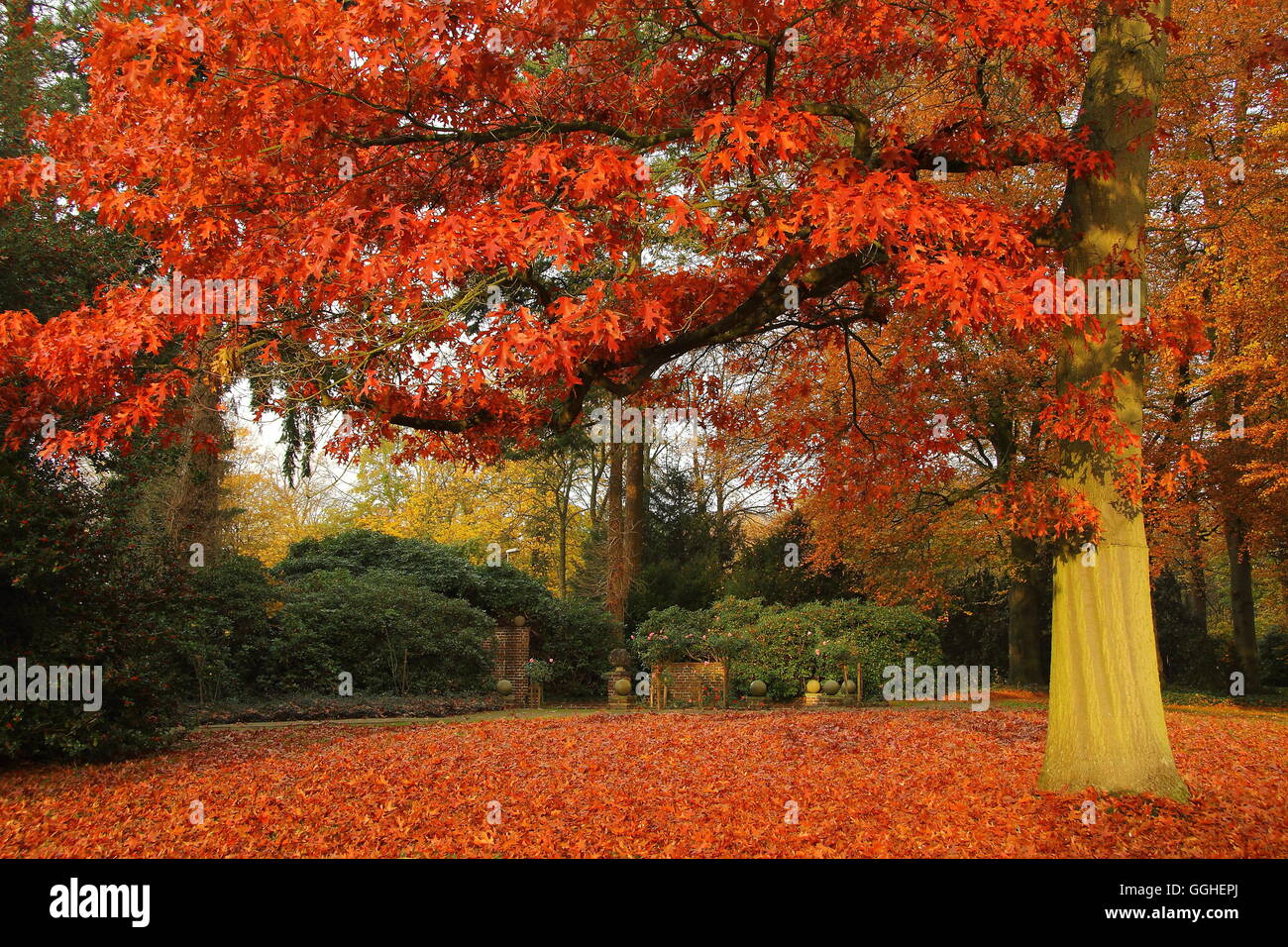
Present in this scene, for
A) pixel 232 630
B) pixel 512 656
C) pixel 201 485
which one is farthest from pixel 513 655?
pixel 201 485

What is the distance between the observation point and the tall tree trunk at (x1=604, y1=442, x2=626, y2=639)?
20.2 meters

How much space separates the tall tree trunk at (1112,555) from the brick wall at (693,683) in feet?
29.5

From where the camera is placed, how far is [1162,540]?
1722 cm

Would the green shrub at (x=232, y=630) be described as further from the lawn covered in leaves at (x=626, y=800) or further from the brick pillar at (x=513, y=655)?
the brick pillar at (x=513, y=655)

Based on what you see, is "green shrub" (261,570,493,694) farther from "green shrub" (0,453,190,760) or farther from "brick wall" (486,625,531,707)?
"green shrub" (0,453,190,760)

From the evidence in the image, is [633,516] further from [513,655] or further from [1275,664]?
[1275,664]

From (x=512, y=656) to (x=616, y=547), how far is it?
493 cm

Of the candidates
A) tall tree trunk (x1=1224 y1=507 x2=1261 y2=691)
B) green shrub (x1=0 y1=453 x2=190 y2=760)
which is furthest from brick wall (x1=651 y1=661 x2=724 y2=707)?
tall tree trunk (x1=1224 y1=507 x2=1261 y2=691)

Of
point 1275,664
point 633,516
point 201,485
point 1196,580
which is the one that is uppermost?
point 201,485

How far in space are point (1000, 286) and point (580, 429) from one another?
15028mm

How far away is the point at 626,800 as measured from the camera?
22.2 ft

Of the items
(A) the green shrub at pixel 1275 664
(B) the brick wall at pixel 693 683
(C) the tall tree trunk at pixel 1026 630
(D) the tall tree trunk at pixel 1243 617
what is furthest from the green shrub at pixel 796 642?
(A) the green shrub at pixel 1275 664
